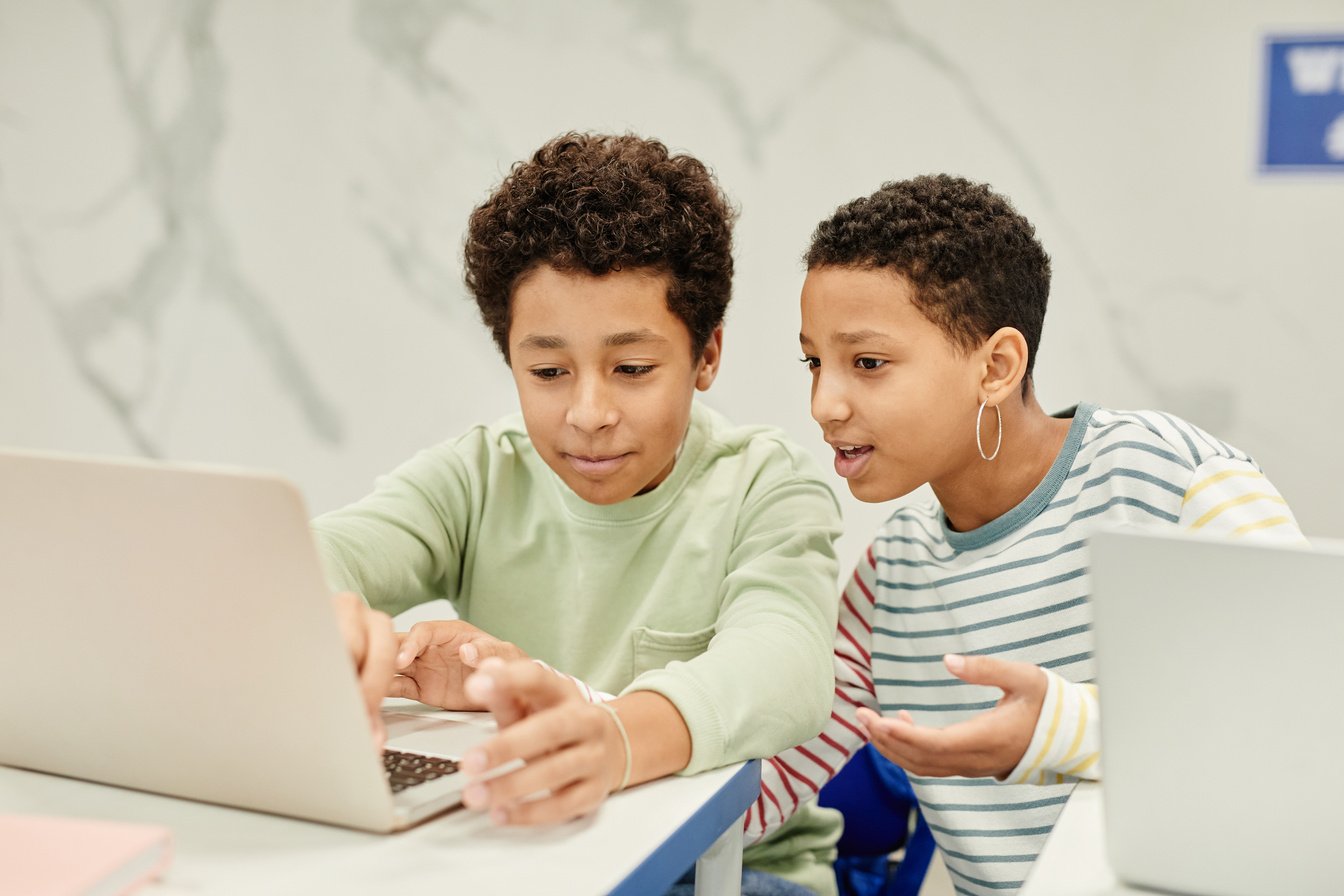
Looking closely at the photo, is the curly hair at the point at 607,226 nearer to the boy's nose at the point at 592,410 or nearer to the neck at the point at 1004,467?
the boy's nose at the point at 592,410

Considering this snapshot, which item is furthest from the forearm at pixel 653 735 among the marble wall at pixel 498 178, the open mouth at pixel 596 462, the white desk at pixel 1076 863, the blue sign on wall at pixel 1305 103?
the blue sign on wall at pixel 1305 103

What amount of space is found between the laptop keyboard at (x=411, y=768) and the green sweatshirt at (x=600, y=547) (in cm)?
26

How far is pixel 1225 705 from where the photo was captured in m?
0.53

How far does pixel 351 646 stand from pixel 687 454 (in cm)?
52

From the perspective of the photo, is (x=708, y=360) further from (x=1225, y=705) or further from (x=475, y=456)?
(x=1225, y=705)

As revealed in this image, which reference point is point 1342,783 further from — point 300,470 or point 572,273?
point 300,470

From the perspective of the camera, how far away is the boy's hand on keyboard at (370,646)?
2.26ft

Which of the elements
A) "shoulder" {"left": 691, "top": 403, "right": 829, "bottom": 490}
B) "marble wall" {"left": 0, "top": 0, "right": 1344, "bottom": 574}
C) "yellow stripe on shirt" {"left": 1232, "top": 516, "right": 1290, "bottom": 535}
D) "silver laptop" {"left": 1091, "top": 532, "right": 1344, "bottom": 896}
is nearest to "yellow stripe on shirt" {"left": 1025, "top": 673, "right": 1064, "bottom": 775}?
"silver laptop" {"left": 1091, "top": 532, "right": 1344, "bottom": 896}

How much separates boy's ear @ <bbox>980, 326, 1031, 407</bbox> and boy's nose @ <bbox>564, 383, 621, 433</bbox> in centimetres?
31

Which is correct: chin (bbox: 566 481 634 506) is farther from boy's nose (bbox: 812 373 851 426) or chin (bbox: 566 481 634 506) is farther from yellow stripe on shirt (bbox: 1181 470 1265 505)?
yellow stripe on shirt (bbox: 1181 470 1265 505)

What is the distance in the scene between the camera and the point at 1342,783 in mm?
529

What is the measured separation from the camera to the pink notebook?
551mm

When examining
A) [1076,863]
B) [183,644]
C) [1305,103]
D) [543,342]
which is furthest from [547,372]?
[1305,103]

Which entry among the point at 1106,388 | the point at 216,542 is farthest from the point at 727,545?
the point at 1106,388
